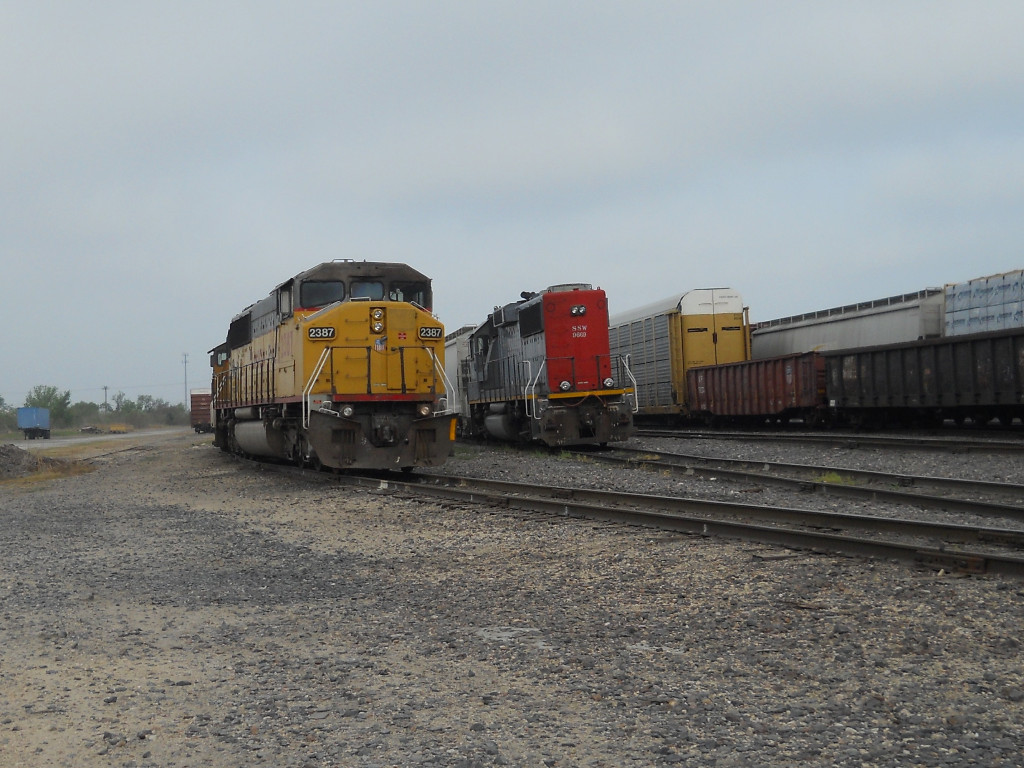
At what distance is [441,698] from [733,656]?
1375 millimetres

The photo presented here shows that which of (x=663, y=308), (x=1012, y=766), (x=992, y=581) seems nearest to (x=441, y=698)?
(x=1012, y=766)

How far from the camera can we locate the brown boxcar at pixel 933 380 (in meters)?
16.3

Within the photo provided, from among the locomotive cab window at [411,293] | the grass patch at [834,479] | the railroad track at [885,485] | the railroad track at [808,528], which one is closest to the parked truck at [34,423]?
the locomotive cab window at [411,293]

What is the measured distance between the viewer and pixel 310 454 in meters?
14.2

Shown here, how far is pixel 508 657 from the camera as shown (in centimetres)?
448

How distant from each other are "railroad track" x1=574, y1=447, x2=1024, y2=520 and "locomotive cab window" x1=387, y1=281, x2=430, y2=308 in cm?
415

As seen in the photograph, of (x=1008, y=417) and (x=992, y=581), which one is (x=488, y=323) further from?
(x=992, y=581)

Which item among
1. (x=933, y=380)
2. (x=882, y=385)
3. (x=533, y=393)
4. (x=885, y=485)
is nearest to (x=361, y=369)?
(x=533, y=393)

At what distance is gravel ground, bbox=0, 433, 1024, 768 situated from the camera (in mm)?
3393

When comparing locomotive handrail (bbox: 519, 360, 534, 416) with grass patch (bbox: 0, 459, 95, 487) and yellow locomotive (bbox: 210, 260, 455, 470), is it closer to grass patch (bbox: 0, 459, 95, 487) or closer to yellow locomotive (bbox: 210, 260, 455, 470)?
yellow locomotive (bbox: 210, 260, 455, 470)

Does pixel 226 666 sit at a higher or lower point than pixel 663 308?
lower

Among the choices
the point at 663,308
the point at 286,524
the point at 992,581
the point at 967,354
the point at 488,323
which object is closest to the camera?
the point at 992,581

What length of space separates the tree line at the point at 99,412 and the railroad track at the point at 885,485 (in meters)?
93.0

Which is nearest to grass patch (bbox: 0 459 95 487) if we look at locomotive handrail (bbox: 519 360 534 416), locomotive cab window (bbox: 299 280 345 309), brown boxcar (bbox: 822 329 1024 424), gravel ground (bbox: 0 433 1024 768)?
locomotive cab window (bbox: 299 280 345 309)
